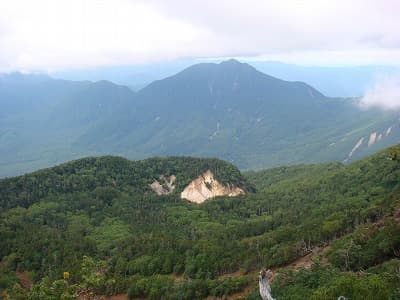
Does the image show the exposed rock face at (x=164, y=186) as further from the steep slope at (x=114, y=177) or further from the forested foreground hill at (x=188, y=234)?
the forested foreground hill at (x=188, y=234)

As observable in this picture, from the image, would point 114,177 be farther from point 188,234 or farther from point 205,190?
point 188,234

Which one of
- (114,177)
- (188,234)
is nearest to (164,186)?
(114,177)

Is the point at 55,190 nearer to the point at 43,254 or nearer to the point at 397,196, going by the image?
the point at 43,254

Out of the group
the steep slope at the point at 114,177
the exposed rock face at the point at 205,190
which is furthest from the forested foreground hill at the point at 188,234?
the exposed rock face at the point at 205,190

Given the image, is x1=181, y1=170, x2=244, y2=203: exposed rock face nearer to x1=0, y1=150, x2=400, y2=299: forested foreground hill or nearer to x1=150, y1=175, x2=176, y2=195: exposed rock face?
x1=0, y1=150, x2=400, y2=299: forested foreground hill

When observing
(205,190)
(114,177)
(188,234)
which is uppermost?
(114,177)

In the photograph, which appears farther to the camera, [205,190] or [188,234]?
[205,190]

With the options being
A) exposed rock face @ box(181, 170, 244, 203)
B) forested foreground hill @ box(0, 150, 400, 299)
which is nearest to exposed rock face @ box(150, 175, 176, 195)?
forested foreground hill @ box(0, 150, 400, 299)
